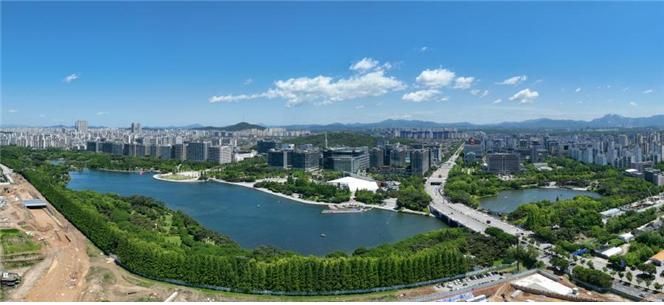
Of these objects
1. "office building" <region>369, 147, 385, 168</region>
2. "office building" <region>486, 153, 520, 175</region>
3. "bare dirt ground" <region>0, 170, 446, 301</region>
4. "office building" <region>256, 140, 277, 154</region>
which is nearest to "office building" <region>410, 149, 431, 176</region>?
"office building" <region>486, 153, 520, 175</region>

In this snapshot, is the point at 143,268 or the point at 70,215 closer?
the point at 143,268

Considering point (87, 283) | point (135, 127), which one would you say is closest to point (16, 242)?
point (87, 283)

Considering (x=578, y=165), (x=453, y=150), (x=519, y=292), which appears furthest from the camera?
(x=453, y=150)

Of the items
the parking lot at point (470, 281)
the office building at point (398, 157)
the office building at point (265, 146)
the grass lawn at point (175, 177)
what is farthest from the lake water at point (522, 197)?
the office building at point (265, 146)

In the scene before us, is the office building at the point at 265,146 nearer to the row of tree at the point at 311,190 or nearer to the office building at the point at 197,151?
the office building at the point at 197,151

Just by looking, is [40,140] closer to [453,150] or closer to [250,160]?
[250,160]

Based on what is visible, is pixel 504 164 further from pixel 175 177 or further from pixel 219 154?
pixel 219 154

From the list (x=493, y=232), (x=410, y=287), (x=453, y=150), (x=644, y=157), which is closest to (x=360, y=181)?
(x=493, y=232)

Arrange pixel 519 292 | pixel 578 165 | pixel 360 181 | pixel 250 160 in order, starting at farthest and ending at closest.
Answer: pixel 250 160 < pixel 578 165 < pixel 360 181 < pixel 519 292
